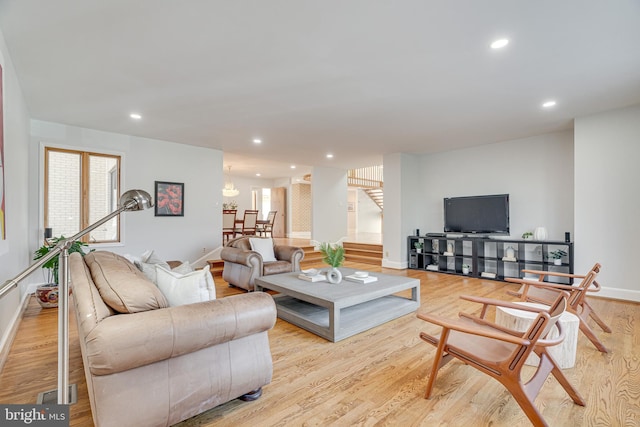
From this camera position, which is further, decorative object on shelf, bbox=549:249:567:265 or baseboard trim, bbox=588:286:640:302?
decorative object on shelf, bbox=549:249:567:265

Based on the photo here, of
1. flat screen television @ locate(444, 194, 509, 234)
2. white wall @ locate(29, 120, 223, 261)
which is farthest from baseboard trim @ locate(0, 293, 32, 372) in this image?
flat screen television @ locate(444, 194, 509, 234)

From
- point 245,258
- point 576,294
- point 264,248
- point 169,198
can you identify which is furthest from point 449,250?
point 169,198

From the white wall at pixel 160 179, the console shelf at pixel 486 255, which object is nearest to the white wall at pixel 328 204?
the console shelf at pixel 486 255

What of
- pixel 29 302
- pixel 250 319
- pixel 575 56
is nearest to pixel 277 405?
pixel 250 319

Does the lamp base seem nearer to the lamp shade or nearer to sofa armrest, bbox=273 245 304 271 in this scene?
the lamp shade

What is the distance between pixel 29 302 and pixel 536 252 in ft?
26.2

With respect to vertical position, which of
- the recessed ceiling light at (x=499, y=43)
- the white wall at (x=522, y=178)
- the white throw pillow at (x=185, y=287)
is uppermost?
the recessed ceiling light at (x=499, y=43)

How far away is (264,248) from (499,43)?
3.97 m

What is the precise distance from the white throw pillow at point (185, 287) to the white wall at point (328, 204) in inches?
257

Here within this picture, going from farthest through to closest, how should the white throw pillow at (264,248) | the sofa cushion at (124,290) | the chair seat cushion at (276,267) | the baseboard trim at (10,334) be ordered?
the white throw pillow at (264,248) → the chair seat cushion at (276,267) → the baseboard trim at (10,334) → the sofa cushion at (124,290)

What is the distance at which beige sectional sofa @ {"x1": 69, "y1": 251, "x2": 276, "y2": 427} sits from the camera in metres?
1.38

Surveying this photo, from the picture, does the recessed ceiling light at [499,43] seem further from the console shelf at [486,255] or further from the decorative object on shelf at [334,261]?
the console shelf at [486,255]

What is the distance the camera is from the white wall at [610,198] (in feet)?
13.3

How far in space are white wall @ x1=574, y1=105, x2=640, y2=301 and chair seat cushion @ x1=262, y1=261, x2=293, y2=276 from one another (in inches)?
172
